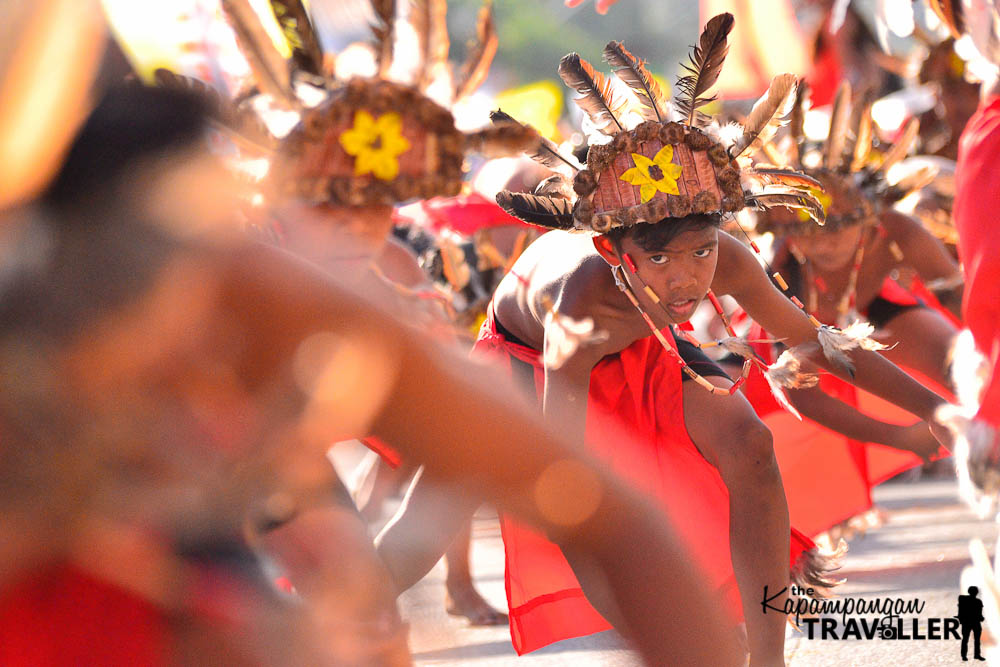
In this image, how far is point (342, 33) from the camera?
12.4 feet

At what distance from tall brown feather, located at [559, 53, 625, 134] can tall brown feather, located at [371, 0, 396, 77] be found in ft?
→ 1.88

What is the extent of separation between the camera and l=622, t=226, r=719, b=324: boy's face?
3424mm

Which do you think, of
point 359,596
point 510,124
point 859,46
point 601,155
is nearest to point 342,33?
point 510,124

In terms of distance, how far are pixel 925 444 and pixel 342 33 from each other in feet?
8.57

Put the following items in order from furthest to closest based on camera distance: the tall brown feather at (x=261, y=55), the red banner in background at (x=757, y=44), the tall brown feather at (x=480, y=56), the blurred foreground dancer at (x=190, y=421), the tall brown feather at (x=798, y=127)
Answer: the red banner in background at (x=757, y=44), the tall brown feather at (x=798, y=127), the tall brown feather at (x=480, y=56), the tall brown feather at (x=261, y=55), the blurred foreground dancer at (x=190, y=421)

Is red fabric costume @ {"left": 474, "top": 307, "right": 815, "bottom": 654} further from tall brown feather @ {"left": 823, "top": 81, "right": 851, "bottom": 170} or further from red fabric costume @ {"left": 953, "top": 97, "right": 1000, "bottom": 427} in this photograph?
tall brown feather @ {"left": 823, "top": 81, "right": 851, "bottom": 170}

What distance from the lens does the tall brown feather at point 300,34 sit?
359 cm

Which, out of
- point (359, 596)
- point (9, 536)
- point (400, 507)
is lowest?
point (400, 507)

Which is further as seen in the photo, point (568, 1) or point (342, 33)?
point (568, 1)

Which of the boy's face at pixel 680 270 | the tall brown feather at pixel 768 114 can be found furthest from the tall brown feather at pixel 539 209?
the tall brown feather at pixel 768 114

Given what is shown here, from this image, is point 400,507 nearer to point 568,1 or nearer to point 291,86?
point 291,86

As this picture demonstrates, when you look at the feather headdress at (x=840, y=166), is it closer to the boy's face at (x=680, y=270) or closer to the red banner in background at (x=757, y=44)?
the boy's face at (x=680, y=270)


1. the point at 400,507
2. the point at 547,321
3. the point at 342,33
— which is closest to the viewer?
the point at 400,507

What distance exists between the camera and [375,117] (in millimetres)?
3836
